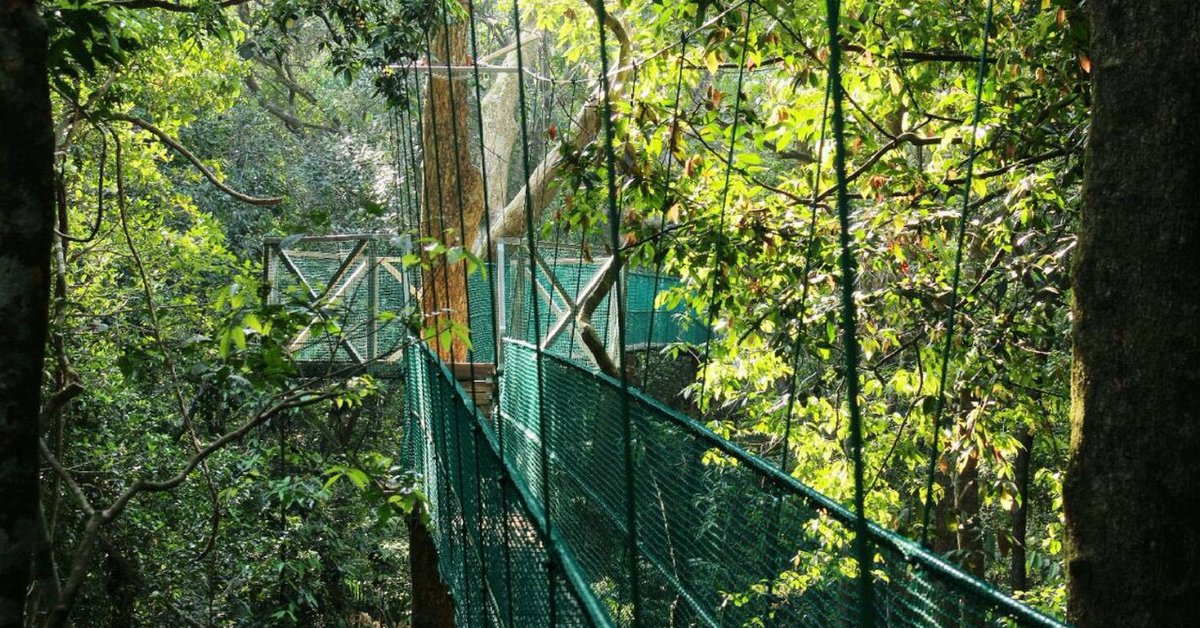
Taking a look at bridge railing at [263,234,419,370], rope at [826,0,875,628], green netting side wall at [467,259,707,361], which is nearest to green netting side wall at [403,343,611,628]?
rope at [826,0,875,628]

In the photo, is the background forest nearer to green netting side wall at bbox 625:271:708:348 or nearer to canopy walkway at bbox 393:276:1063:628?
canopy walkway at bbox 393:276:1063:628

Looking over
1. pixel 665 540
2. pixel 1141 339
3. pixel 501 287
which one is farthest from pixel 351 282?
pixel 1141 339

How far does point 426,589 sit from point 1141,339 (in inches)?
181

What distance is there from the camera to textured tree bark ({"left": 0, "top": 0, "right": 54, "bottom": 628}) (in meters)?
1.62

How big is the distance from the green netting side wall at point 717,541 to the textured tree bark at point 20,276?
115 cm

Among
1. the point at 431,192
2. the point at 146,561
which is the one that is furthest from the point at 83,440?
the point at 431,192

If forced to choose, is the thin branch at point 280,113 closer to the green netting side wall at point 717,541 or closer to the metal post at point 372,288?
the metal post at point 372,288

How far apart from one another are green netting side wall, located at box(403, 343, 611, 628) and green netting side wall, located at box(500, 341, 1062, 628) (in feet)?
0.92

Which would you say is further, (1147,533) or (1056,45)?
(1056,45)

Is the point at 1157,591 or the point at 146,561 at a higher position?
the point at 1157,591

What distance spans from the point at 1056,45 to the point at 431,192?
16.0ft

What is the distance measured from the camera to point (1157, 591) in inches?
57.5

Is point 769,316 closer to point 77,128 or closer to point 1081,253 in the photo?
point 1081,253

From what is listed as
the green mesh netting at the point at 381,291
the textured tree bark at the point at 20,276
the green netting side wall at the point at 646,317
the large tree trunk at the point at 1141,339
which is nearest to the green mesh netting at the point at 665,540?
the large tree trunk at the point at 1141,339
